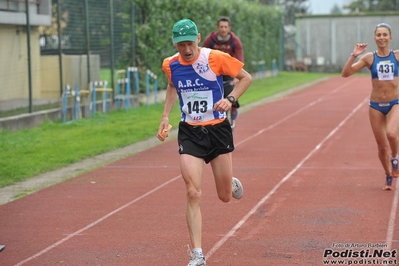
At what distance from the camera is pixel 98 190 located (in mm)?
11398

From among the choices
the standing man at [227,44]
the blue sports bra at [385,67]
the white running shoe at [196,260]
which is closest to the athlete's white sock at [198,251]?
the white running shoe at [196,260]

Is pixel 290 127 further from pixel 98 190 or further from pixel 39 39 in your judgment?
pixel 98 190

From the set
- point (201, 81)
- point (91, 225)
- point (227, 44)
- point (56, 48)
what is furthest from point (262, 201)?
point (56, 48)

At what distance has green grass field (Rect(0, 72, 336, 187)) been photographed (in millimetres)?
13688

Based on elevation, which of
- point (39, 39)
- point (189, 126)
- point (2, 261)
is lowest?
point (2, 261)

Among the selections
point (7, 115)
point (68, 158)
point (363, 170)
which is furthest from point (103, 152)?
point (363, 170)

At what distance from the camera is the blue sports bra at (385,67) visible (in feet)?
35.4

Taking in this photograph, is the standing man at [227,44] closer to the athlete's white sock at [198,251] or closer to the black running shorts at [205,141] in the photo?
the black running shorts at [205,141]

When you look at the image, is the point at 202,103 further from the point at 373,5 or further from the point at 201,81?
the point at 373,5

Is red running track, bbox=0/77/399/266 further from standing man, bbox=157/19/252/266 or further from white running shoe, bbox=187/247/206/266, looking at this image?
standing man, bbox=157/19/252/266

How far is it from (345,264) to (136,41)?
1919 centimetres

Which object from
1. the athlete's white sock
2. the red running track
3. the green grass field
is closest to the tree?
the green grass field

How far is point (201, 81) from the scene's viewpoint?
24.5 feet

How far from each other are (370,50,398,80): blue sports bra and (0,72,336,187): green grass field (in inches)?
212
